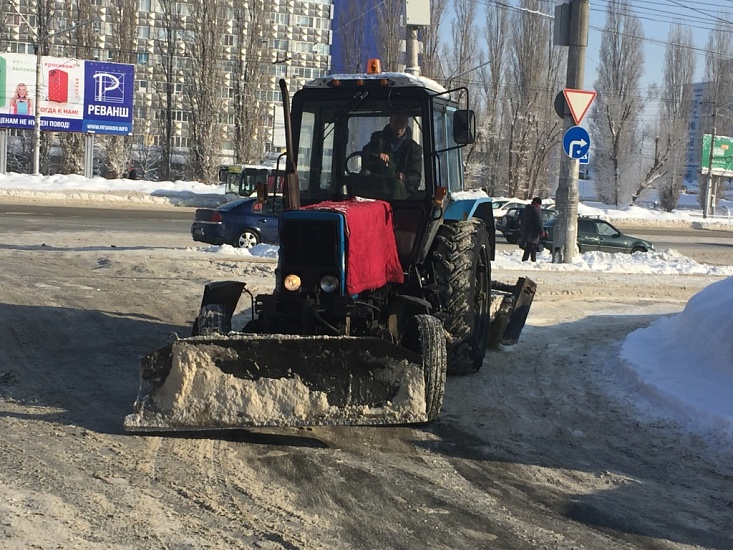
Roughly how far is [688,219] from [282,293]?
158ft

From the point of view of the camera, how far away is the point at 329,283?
21.8 feet

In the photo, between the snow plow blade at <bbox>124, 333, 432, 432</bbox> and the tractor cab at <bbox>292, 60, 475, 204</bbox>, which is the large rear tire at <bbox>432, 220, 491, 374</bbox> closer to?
the tractor cab at <bbox>292, 60, 475, 204</bbox>

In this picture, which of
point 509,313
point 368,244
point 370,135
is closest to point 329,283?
point 368,244

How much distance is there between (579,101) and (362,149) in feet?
30.8

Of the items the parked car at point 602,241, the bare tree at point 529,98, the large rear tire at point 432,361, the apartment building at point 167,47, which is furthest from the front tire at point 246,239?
the bare tree at point 529,98

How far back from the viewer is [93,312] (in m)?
10.9

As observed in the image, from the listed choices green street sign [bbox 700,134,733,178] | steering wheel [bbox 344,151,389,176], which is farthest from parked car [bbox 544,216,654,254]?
green street sign [bbox 700,134,733,178]

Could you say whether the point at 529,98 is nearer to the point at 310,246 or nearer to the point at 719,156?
the point at 719,156

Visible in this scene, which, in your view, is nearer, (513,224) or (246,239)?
(246,239)

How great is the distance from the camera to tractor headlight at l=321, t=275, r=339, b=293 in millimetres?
6617

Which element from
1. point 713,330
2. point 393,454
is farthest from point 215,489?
point 713,330

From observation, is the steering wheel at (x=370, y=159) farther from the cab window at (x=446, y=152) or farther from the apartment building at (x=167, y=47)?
the apartment building at (x=167, y=47)

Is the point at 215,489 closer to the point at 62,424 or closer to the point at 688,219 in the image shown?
the point at 62,424

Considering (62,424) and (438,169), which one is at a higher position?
(438,169)
